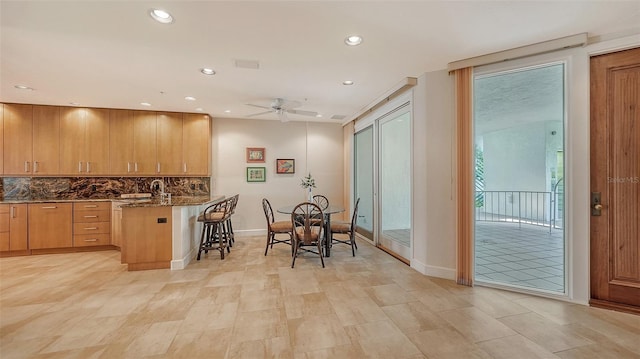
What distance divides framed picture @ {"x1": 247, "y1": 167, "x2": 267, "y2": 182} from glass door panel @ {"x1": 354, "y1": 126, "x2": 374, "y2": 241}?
2145 millimetres

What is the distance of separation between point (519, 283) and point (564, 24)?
2.74m

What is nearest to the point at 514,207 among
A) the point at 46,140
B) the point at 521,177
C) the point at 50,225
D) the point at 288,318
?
the point at 521,177

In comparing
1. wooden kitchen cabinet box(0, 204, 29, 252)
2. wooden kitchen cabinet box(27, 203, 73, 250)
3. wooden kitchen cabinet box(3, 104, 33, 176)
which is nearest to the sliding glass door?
wooden kitchen cabinet box(27, 203, 73, 250)

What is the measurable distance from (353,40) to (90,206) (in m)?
5.29

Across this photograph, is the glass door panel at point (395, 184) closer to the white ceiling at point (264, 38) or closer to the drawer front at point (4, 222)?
the white ceiling at point (264, 38)

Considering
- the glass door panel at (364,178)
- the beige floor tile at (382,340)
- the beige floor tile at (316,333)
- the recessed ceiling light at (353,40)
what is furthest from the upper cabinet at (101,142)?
the beige floor tile at (382,340)

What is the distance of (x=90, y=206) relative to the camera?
4.60 metres

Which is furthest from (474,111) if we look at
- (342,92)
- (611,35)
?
(342,92)

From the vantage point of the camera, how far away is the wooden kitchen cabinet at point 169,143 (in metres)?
5.20

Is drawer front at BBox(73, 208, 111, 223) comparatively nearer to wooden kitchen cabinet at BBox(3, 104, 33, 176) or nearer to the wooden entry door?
wooden kitchen cabinet at BBox(3, 104, 33, 176)

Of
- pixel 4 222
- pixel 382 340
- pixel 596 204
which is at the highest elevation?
pixel 596 204

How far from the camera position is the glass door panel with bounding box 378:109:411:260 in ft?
13.7

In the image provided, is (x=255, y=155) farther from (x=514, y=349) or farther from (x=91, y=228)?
(x=514, y=349)

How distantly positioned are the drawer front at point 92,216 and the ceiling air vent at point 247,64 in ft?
12.6
